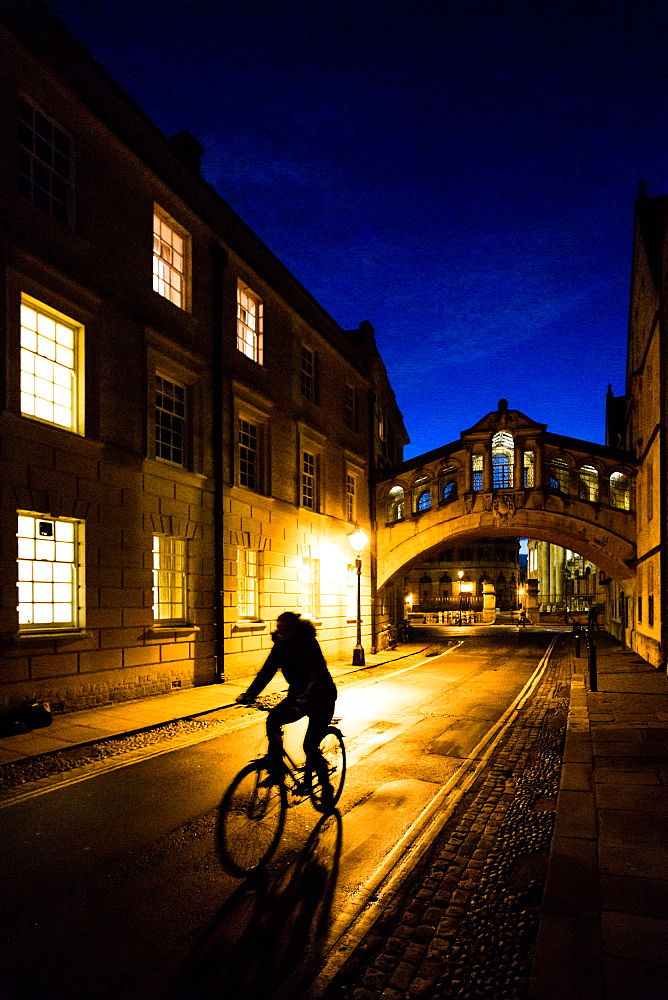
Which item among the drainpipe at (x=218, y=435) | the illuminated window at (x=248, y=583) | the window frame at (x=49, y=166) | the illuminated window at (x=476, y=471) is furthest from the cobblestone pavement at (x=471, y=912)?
the illuminated window at (x=476, y=471)

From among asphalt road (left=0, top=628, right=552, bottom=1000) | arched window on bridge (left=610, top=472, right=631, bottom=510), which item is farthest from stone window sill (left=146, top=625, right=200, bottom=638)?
arched window on bridge (left=610, top=472, right=631, bottom=510)

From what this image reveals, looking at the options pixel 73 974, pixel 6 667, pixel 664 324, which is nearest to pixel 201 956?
pixel 73 974

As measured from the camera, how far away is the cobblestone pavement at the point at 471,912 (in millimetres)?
3393

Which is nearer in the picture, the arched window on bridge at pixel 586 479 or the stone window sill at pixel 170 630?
the stone window sill at pixel 170 630

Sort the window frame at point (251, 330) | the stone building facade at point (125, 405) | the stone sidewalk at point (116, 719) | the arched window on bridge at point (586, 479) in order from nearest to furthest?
1. the stone sidewalk at point (116, 719)
2. the stone building facade at point (125, 405)
3. the window frame at point (251, 330)
4. the arched window on bridge at point (586, 479)

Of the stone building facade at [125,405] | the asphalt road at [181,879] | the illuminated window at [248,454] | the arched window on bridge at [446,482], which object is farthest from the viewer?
the arched window on bridge at [446,482]

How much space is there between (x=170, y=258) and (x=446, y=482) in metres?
14.7

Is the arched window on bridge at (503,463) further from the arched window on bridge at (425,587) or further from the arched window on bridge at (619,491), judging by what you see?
the arched window on bridge at (425,587)

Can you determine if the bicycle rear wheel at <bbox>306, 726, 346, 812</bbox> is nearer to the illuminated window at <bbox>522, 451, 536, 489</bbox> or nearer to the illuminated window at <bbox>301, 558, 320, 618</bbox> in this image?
the illuminated window at <bbox>301, 558, 320, 618</bbox>

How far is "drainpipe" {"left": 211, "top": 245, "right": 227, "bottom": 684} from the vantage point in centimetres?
1459

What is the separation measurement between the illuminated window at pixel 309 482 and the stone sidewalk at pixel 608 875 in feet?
39.6

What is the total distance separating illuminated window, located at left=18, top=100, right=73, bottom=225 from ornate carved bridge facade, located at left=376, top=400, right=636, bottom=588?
1650 centimetres

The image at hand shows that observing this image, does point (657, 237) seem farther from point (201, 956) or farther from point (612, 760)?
point (201, 956)

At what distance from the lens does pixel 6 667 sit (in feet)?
31.5
